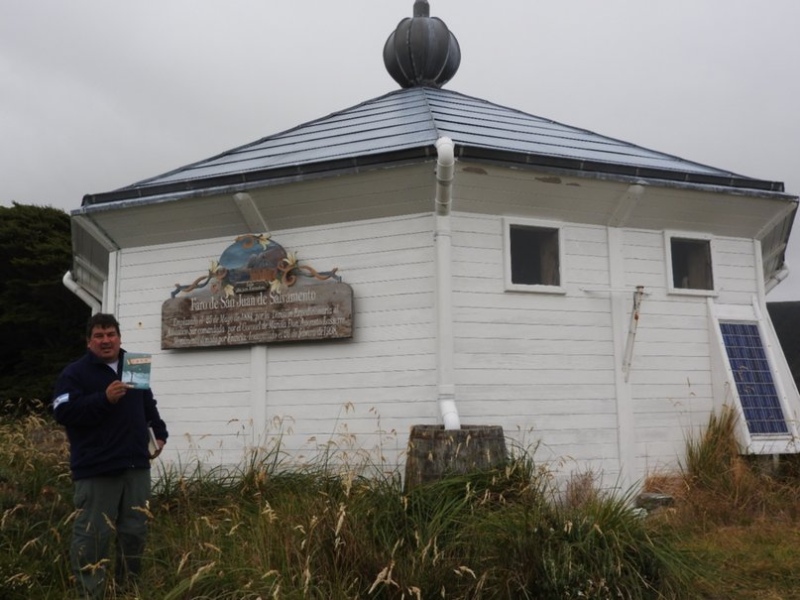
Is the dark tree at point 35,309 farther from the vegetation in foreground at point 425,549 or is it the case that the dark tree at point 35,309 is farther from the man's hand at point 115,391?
the man's hand at point 115,391

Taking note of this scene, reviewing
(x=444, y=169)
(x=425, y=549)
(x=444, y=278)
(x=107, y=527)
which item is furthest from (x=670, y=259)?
(x=107, y=527)

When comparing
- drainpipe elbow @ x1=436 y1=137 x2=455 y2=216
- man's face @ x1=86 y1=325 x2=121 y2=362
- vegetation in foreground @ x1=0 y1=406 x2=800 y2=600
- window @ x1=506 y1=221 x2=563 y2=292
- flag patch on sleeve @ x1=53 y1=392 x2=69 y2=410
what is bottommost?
vegetation in foreground @ x1=0 y1=406 x2=800 y2=600

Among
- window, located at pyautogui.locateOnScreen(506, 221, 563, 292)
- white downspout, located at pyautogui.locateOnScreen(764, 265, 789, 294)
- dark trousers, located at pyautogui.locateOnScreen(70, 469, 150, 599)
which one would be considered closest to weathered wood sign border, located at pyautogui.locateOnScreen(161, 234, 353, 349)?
window, located at pyautogui.locateOnScreen(506, 221, 563, 292)

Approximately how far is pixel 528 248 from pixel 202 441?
4.20m

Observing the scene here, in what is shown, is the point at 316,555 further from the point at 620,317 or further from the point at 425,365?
the point at 620,317

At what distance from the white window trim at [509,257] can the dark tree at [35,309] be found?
49.1 ft

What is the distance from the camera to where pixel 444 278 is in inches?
309

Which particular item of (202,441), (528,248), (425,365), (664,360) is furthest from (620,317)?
(202,441)

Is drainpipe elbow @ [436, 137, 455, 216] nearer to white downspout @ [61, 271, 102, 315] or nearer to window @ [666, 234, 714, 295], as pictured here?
window @ [666, 234, 714, 295]

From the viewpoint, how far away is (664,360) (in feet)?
28.9

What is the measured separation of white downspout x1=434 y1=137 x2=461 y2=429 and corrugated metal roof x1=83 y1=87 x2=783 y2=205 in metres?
0.34

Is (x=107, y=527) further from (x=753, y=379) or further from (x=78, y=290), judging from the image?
(x=78, y=290)

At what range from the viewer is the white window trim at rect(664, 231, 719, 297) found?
905cm

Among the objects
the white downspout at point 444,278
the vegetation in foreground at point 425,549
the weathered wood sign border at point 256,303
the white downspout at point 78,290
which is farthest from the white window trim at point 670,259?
the white downspout at point 78,290
